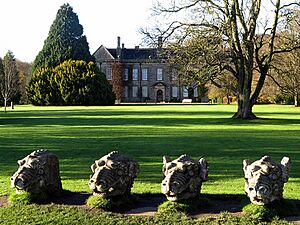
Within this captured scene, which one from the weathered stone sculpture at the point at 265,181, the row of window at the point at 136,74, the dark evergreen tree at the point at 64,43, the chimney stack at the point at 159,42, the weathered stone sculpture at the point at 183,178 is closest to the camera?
the weathered stone sculpture at the point at 265,181

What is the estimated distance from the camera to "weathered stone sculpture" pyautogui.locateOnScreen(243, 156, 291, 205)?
22.0 ft

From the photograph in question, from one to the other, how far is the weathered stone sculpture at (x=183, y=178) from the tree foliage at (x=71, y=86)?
67.2m

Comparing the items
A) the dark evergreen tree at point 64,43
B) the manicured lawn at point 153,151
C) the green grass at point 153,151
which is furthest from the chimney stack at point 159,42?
the dark evergreen tree at point 64,43

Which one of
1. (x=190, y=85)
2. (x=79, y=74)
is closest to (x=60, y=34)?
(x=79, y=74)

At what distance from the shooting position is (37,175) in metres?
7.75

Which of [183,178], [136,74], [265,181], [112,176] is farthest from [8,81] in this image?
[265,181]

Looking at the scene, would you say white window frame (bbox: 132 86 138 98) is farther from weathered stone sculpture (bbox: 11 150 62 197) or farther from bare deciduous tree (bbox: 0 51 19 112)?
weathered stone sculpture (bbox: 11 150 62 197)

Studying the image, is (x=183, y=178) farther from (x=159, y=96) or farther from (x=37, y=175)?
(x=159, y=96)

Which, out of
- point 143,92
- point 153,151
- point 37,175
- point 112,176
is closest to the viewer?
point 112,176

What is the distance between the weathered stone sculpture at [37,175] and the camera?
301 inches

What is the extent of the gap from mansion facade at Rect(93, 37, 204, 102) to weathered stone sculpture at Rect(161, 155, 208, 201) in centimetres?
9542

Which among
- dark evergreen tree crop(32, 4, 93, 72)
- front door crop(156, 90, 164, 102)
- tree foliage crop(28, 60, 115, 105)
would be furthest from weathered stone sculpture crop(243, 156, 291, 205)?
front door crop(156, 90, 164, 102)

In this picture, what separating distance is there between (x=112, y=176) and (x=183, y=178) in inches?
39.4

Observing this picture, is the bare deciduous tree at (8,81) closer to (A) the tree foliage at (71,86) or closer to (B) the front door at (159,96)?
(A) the tree foliage at (71,86)
